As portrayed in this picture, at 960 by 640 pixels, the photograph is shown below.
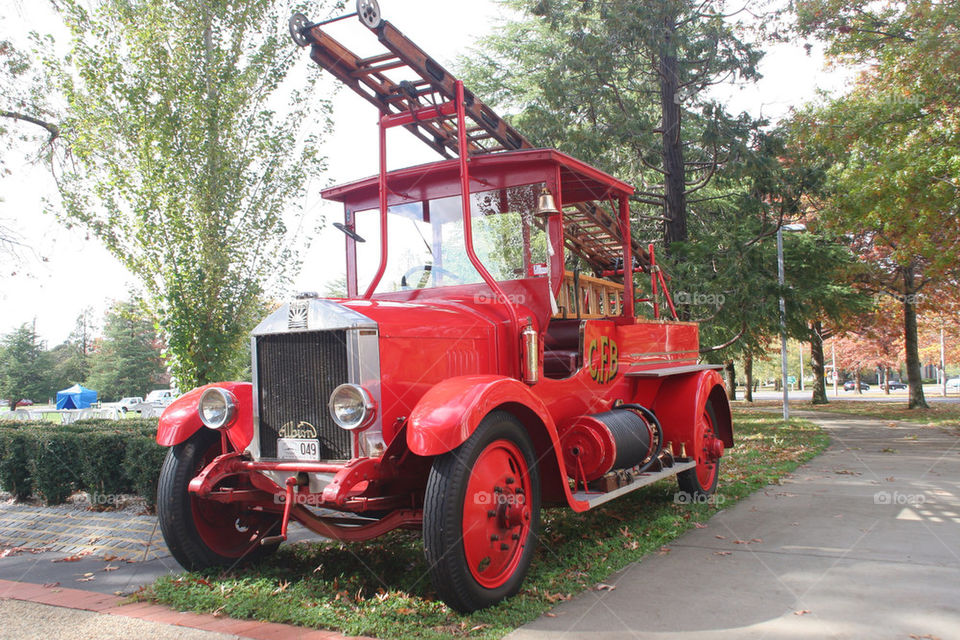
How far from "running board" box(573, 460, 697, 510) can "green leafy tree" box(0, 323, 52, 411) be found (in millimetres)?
44153

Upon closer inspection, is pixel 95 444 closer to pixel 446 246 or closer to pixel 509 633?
pixel 446 246

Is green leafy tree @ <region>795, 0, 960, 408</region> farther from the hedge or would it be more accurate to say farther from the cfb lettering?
the hedge

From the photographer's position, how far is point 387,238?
5617mm

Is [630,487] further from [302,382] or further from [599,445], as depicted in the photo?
[302,382]

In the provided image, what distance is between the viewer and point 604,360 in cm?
616

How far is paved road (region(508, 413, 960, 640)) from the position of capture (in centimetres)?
364

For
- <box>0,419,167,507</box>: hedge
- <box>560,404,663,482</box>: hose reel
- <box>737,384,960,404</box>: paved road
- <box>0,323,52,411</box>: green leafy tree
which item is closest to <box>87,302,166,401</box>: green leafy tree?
<box>0,323,52,411</box>: green leafy tree

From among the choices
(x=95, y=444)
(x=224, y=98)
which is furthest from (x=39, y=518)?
(x=224, y=98)

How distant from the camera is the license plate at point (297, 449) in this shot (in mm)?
4336

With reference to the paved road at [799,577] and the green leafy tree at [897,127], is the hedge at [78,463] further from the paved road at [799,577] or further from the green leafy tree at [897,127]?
the green leafy tree at [897,127]

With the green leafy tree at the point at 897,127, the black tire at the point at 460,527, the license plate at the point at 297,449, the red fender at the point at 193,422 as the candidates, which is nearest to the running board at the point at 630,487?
the black tire at the point at 460,527

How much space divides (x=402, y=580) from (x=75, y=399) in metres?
29.2

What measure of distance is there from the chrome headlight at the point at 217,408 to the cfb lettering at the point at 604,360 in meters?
2.89

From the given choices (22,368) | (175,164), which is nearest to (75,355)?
(22,368)
